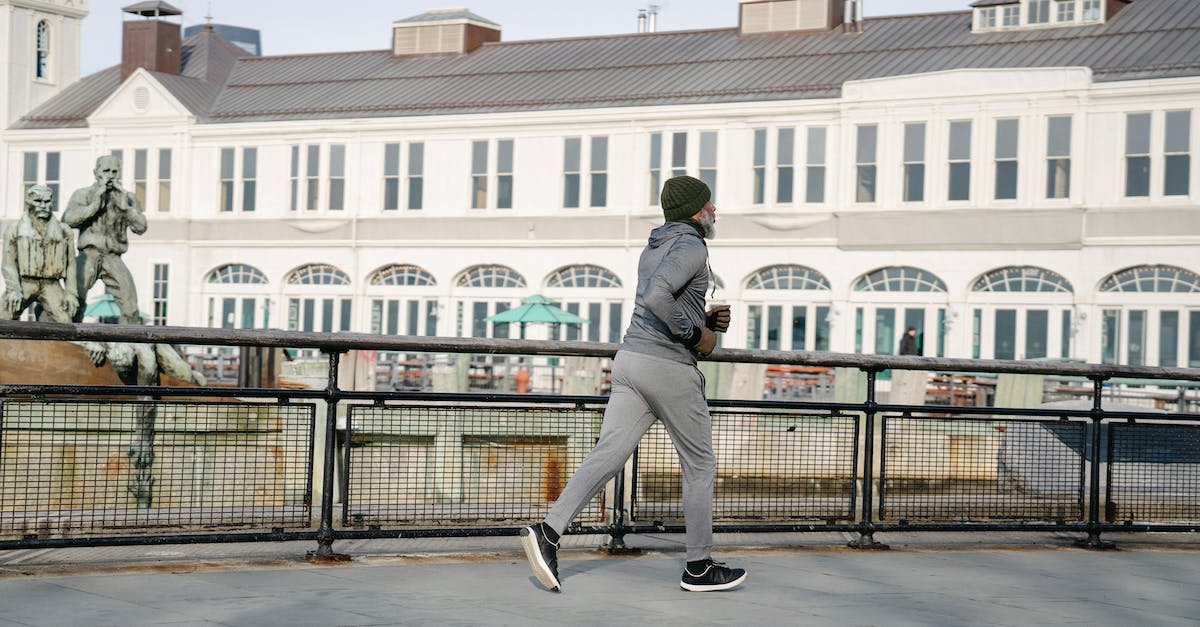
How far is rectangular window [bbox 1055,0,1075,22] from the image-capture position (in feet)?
138

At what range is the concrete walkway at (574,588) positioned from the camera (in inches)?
240

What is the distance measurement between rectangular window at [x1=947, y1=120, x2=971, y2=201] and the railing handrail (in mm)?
31750

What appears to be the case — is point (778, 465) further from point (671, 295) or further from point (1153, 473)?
point (1153, 473)

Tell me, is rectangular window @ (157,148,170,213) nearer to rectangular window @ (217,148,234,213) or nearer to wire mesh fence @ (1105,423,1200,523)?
rectangular window @ (217,148,234,213)

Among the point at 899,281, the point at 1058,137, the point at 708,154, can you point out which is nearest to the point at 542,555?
the point at 1058,137

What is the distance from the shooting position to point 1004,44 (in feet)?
137

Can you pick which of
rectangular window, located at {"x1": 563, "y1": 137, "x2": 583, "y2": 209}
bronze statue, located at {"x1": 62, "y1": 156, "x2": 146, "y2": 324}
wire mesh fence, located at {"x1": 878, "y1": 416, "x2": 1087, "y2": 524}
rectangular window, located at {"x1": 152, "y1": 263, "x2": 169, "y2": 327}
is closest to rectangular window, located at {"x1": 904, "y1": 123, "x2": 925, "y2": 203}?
rectangular window, located at {"x1": 563, "y1": 137, "x2": 583, "y2": 209}

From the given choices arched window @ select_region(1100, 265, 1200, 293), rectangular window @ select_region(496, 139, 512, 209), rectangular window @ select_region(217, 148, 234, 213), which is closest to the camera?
arched window @ select_region(1100, 265, 1200, 293)

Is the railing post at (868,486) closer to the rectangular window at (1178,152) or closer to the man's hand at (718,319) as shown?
the man's hand at (718,319)

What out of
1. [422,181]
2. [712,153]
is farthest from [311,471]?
[422,181]

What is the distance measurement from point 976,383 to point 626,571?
21.6m

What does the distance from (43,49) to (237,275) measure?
37.2ft

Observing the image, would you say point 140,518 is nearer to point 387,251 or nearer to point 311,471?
point 311,471

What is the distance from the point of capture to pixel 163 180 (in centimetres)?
4962
